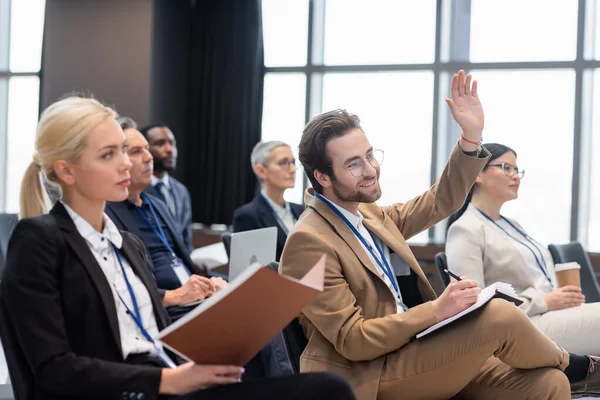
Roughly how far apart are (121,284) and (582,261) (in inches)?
116

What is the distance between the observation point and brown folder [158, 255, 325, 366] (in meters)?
1.49

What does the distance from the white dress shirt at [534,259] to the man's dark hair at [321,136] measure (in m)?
1.47

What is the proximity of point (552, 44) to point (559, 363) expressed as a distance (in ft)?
17.7

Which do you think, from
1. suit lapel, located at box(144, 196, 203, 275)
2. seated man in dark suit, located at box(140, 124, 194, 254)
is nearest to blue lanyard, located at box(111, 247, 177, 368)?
suit lapel, located at box(144, 196, 203, 275)

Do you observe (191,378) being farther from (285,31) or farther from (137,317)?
(285,31)

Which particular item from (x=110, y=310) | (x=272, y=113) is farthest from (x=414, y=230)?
(x=272, y=113)

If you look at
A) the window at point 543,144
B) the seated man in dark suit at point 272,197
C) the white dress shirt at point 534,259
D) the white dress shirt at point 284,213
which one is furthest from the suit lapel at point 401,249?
the window at point 543,144

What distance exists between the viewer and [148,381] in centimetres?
165

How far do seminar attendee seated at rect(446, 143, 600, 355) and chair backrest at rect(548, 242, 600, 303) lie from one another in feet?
0.53

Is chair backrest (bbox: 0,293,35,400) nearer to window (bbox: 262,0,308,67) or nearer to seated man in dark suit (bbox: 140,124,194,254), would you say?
seated man in dark suit (bbox: 140,124,194,254)

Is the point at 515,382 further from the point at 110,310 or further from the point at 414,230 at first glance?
the point at 110,310

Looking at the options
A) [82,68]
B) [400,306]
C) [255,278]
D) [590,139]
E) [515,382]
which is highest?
[82,68]

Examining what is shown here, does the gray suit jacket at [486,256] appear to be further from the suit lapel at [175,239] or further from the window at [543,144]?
the window at [543,144]

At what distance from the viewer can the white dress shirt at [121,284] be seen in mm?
1812
